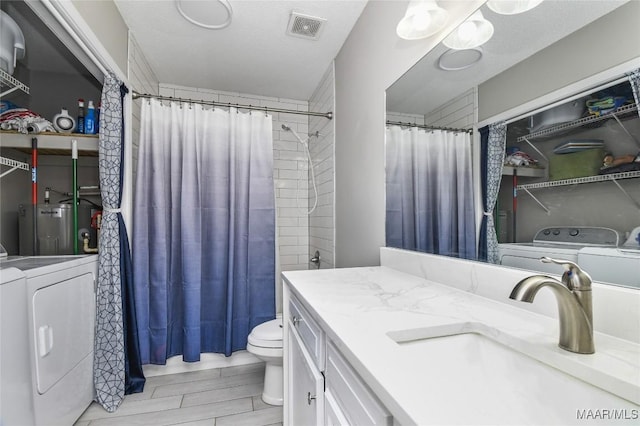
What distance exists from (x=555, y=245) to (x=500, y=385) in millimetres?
440

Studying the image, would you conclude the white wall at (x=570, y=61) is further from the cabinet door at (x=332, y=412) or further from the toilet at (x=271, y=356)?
the toilet at (x=271, y=356)

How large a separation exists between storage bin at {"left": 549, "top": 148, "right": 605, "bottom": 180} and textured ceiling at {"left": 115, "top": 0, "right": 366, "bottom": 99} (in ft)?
5.14

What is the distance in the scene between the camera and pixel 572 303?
0.57 m

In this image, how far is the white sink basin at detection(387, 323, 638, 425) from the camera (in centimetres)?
44

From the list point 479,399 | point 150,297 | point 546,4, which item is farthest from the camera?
point 150,297

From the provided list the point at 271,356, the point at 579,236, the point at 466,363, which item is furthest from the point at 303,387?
the point at 579,236

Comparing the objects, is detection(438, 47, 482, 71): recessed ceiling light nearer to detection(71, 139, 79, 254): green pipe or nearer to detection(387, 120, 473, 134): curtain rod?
detection(387, 120, 473, 134): curtain rod

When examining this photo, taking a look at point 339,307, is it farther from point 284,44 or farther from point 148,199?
point 284,44

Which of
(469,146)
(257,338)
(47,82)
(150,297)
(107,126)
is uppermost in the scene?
(47,82)

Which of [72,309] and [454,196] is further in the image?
[72,309]

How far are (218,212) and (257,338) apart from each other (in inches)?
37.2

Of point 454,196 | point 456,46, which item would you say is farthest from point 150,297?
point 456,46

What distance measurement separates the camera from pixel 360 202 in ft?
6.19

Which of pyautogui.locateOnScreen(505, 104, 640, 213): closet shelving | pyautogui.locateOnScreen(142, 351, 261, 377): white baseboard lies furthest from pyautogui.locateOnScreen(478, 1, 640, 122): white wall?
pyautogui.locateOnScreen(142, 351, 261, 377): white baseboard
